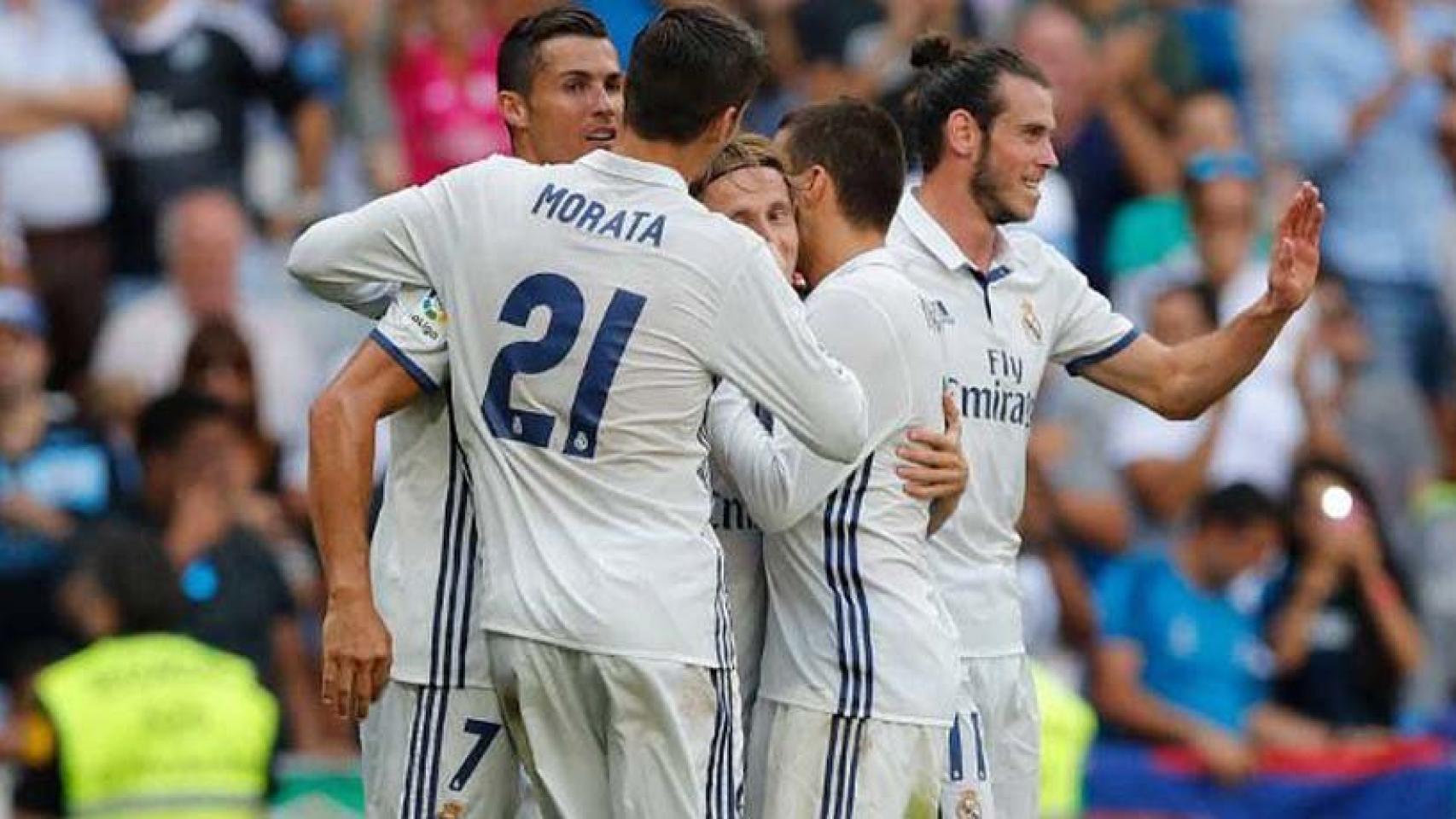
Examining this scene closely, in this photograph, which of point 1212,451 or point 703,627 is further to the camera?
point 1212,451

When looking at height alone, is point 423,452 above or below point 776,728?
above

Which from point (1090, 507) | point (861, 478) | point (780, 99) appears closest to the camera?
point (861, 478)

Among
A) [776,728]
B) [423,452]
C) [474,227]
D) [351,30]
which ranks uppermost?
[351,30]

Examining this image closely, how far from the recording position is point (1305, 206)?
29.8 feet

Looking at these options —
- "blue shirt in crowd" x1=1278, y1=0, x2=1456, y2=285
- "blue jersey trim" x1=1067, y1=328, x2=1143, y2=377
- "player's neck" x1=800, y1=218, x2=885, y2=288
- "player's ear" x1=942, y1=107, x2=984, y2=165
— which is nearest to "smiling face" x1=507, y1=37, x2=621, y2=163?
"player's neck" x1=800, y1=218, x2=885, y2=288

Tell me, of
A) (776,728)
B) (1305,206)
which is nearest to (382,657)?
(776,728)

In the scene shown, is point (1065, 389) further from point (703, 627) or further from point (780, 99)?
point (703, 627)

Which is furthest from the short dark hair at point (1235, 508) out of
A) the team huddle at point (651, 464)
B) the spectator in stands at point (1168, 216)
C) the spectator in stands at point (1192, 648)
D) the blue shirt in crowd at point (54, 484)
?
the team huddle at point (651, 464)

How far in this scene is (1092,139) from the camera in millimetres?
16219

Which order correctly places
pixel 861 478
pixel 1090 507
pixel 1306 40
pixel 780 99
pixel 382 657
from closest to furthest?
pixel 382 657 < pixel 861 478 < pixel 1090 507 < pixel 780 99 < pixel 1306 40

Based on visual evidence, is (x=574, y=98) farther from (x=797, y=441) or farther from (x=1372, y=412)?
(x=1372, y=412)

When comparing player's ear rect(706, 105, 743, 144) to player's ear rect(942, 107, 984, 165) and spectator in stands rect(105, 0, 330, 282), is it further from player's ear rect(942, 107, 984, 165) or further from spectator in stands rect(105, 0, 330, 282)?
Answer: spectator in stands rect(105, 0, 330, 282)

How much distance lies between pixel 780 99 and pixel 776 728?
742cm

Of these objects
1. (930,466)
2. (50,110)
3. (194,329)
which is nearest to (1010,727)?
(930,466)
